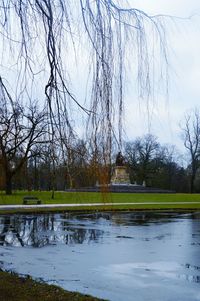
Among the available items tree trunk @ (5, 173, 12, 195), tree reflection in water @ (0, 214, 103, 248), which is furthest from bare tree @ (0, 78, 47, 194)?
tree reflection in water @ (0, 214, 103, 248)

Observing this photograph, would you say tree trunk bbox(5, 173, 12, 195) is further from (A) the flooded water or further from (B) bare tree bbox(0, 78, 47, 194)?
(A) the flooded water

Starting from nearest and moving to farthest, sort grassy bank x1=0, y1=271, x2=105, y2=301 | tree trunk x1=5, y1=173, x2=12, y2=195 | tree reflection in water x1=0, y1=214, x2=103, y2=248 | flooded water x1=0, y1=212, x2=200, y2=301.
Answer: tree trunk x1=5, y1=173, x2=12, y2=195 → grassy bank x1=0, y1=271, x2=105, y2=301 → flooded water x1=0, y1=212, x2=200, y2=301 → tree reflection in water x1=0, y1=214, x2=103, y2=248

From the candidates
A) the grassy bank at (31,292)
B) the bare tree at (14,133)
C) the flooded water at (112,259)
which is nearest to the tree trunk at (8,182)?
the bare tree at (14,133)

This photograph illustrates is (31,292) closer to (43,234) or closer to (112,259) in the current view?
(112,259)

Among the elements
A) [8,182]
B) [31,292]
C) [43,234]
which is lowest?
[31,292]

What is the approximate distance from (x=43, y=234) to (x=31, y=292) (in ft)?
36.4

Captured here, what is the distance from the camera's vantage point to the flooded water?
952 cm

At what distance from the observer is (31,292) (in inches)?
341

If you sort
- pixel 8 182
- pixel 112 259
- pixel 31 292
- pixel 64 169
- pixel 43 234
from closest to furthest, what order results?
pixel 64 169
pixel 8 182
pixel 31 292
pixel 112 259
pixel 43 234

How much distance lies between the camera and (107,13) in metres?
4.68

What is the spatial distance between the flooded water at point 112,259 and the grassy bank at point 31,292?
0.52m

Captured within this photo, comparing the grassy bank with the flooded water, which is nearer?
the grassy bank

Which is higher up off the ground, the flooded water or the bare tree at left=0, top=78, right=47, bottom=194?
the bare tree at left=0, top=78, right=47, bottom=194

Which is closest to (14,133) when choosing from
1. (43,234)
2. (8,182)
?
(8,182)
